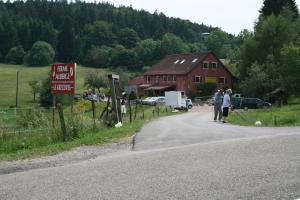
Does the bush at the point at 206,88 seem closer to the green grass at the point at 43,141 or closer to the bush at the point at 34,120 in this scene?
the bush at the point at 34,120

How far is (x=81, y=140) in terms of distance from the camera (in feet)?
53.8

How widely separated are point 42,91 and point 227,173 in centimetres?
7965

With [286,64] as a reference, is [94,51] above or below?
above

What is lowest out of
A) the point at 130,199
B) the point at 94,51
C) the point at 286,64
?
the point at 130,199

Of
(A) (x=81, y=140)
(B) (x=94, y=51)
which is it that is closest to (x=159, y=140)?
(A) (x=81, y=140)

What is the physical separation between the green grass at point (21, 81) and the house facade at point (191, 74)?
790 inches

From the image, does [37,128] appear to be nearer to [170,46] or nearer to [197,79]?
[197,79]

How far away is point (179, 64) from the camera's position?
98250 mm

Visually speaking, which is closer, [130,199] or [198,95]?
[130,199]

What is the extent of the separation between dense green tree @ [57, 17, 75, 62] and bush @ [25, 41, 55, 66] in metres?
6.47

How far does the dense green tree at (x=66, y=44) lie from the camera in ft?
519

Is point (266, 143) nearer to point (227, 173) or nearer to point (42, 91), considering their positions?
point (227, 173)

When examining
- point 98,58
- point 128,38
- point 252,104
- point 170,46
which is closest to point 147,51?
point 170,46

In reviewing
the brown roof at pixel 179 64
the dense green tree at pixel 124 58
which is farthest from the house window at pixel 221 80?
the dense green tree at pixel 124 58
